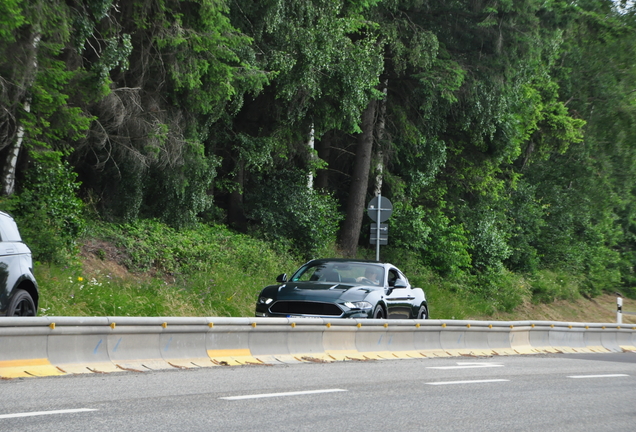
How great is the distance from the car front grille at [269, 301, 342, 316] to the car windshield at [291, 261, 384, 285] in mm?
1230

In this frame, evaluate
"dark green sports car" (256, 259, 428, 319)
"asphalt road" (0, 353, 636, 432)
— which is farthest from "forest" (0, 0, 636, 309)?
"asphalt road" (0, 353, 636, 432)

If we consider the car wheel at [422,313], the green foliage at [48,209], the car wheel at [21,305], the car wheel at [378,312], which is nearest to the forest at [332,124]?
the green foliage at [48,209]

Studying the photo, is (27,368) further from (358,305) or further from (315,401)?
(358,305)

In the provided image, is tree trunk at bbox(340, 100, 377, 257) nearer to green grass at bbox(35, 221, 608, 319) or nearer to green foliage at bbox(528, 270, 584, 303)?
green grass at bbox(35, 221, 608, 319)

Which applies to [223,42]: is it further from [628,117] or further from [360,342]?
[628,117]

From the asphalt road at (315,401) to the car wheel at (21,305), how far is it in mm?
1118

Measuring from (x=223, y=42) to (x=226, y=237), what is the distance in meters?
6.14

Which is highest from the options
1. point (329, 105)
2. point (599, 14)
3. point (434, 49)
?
point (599, 14)

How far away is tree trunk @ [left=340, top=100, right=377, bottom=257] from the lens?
29391mm

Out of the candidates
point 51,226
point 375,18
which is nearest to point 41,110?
point 51,226

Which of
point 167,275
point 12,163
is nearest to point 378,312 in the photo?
point 167,275

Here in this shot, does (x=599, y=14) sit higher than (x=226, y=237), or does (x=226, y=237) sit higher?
(x=599, y=14)

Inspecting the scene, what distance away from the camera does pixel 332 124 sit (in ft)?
83.5

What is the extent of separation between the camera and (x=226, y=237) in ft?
78.5
